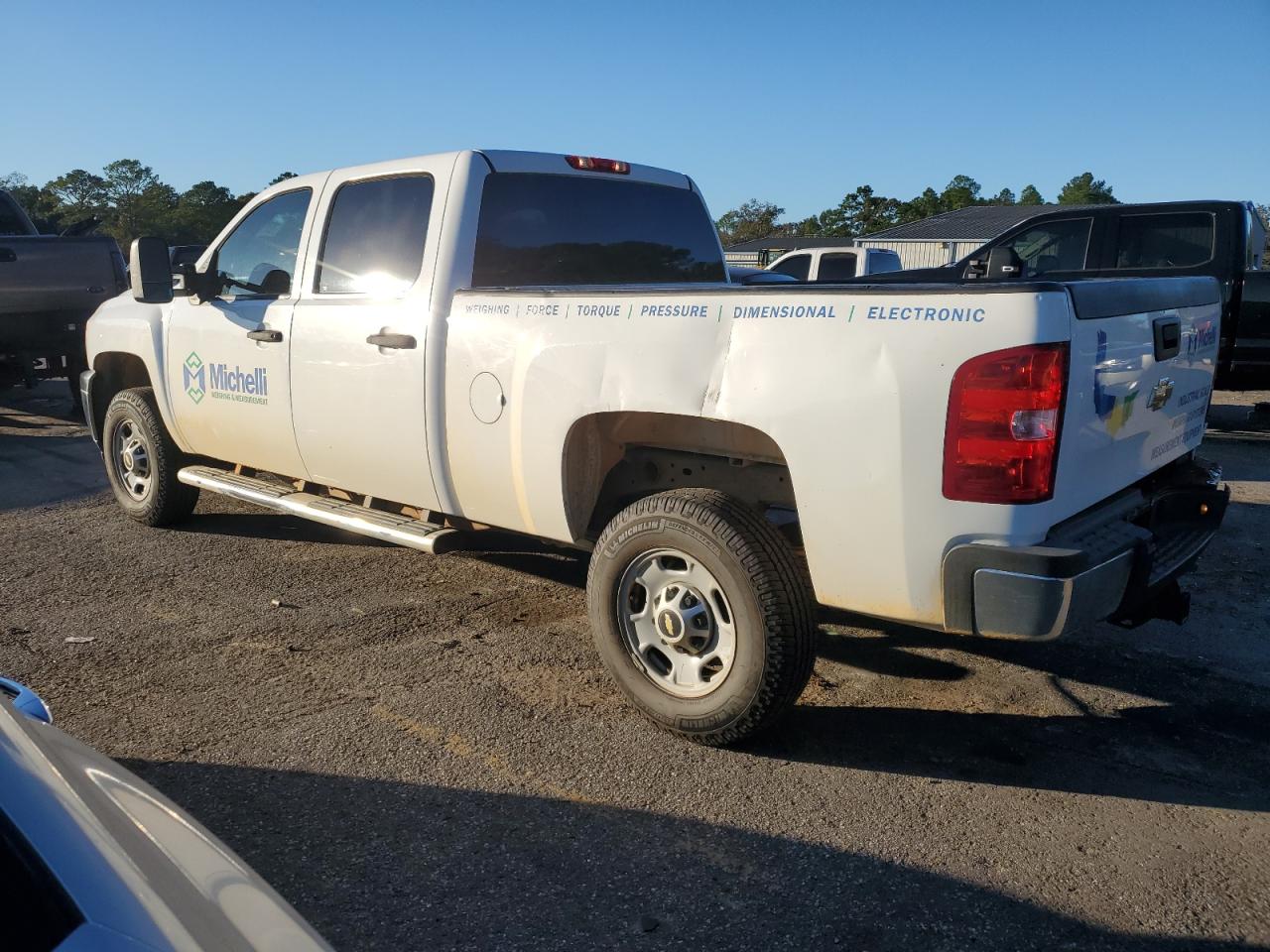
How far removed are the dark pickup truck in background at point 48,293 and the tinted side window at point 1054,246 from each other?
345 inches

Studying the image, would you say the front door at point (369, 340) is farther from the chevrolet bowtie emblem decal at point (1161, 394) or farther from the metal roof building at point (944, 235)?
the metal roof building at point (944, 235)

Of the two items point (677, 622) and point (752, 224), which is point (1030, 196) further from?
point (677, 622)

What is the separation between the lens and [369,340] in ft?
15.0

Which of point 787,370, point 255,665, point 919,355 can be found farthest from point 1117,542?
point 255,665

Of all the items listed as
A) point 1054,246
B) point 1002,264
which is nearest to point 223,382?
point 1002,264

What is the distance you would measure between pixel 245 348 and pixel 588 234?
1.86 metres

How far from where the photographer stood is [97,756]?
1.95 metres

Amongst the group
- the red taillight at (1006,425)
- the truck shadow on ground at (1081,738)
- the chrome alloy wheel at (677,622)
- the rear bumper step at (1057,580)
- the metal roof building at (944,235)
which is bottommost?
the truck shadow on ground at (1081,738)

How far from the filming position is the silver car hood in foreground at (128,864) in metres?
1.34

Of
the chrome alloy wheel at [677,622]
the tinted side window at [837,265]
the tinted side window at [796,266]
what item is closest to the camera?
the chrome alloy wheel at [677,622]

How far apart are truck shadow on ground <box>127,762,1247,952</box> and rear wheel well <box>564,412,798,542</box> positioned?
125 centimetres

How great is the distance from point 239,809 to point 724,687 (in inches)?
61.1

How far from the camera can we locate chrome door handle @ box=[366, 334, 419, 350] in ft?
14.4

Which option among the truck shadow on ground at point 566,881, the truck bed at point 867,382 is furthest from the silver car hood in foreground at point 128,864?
the truck bed at point 867,382
